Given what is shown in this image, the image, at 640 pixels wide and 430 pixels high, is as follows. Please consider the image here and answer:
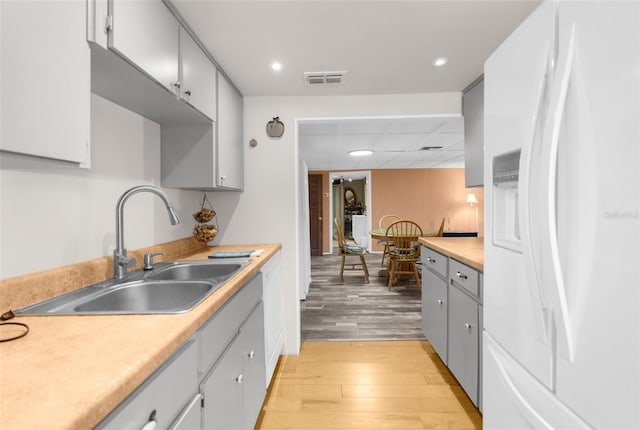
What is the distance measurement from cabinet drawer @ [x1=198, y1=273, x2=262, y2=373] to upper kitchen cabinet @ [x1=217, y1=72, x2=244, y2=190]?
92 centimetres

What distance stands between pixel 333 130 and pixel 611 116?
3.22 m

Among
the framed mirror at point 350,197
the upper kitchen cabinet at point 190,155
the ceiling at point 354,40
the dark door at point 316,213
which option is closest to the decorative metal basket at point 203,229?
the upper kitchen cabinet at point 190,155

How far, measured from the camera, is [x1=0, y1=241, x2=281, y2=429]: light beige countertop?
0.49 metres

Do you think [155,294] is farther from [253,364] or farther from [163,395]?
[163,395]

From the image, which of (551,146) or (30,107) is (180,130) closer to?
(30,107)

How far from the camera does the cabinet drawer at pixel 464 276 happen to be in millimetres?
1675

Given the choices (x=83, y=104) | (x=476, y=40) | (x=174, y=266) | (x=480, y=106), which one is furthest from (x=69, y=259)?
(x=480, y=106)

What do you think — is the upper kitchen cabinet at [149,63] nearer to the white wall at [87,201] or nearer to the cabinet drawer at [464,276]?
the white wall at [87,201]

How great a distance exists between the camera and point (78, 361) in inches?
25.5

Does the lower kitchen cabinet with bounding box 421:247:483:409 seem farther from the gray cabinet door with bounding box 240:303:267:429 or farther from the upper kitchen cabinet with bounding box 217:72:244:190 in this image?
the upper kitchen cabinet with bounding box 217:72:244:190

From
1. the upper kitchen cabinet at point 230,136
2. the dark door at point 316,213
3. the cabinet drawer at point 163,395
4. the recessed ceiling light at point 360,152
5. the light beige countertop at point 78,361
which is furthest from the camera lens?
the dark door at point 316,213

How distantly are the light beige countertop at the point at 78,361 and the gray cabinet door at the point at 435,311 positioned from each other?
5.63ft

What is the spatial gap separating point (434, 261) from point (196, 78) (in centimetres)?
203

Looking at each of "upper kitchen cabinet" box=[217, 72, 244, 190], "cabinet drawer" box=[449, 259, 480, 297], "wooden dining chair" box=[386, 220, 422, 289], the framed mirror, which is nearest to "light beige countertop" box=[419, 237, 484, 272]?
"cabinet drawer" box=[449, 259, 480, 297]
